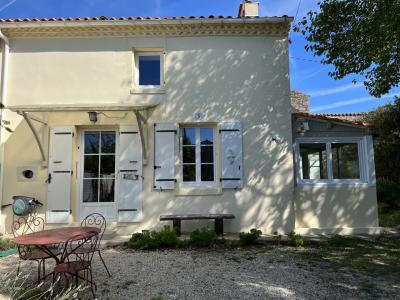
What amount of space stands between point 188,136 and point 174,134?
1.27ft

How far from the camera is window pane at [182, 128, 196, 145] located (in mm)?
7875

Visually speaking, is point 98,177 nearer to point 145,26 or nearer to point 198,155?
point 198,155

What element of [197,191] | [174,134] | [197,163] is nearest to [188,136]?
[174,134]

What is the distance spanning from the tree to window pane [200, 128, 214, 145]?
2.74 metres

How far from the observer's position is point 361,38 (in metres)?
6.39

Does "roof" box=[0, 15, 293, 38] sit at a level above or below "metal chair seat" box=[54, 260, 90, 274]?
above

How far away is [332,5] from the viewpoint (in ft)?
21.4

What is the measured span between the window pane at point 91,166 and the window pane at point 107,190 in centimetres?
25

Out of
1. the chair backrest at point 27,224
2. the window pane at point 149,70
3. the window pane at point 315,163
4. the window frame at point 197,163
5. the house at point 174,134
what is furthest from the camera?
the window pane at point 149,70

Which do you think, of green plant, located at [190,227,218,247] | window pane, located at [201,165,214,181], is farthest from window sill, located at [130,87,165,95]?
green plant, located at [190,227,218,247]

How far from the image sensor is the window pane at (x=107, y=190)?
304 inches

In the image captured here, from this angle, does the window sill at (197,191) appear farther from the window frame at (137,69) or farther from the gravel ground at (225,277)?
the window frame at (137,69)

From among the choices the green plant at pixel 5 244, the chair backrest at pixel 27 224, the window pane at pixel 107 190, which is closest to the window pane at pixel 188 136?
the window pane at pixel 107 190

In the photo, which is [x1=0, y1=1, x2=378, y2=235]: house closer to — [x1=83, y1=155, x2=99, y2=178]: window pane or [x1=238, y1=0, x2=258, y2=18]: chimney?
[x1=83, y1=155, x2=99, y2=178]: window pane
